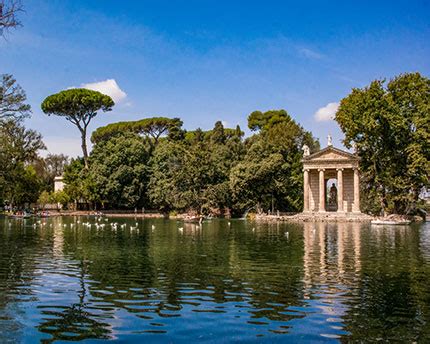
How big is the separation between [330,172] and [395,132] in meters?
16.6

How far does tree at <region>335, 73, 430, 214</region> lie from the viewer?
5759 cm

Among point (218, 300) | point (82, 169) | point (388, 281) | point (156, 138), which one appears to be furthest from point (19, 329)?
point (156, 138)

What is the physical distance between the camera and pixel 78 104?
82.6m

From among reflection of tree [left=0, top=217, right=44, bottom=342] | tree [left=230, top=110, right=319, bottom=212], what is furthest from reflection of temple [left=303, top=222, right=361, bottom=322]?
tree [left=230, top=110, right=319, bottom=212]

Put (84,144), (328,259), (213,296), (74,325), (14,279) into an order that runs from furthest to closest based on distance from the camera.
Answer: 1. (84,144)
2. (328,259)
3. (14,279)
4. (213,296)
5. (74,325)

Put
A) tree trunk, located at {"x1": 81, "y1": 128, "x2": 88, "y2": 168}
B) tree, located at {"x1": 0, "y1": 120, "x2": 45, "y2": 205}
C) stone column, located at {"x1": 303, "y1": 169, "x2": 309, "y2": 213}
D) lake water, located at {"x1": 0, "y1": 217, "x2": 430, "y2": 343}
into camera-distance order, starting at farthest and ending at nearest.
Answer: tree trunk, located at {"x1": 81, "y1": 128, "x2": 88, "y2": 168}, stone column, located at {"x1": 303, "y1": 169, "x2": 309, "y2": 213}, tree, located at {"x1": 0, "y1": 120, "x2": 45, "y2": 205}, lake water, located at {"x1": 0, "y1": 217, "x2": 430, "y2": 343}

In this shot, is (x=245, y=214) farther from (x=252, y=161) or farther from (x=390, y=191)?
(x=390, y=191)

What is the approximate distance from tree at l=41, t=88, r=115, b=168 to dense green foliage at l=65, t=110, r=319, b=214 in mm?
5917

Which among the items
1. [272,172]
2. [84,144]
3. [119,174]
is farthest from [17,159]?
[272,172]

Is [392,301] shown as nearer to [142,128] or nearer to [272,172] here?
[272,172]

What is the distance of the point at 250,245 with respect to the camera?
2864cm

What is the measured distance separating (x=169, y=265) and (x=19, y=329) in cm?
992

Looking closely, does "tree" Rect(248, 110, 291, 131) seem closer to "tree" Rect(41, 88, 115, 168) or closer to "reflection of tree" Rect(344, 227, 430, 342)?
"tree" Rect(41, 88, 115, 168)

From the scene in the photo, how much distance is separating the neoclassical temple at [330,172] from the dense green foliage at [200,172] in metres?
2.74
